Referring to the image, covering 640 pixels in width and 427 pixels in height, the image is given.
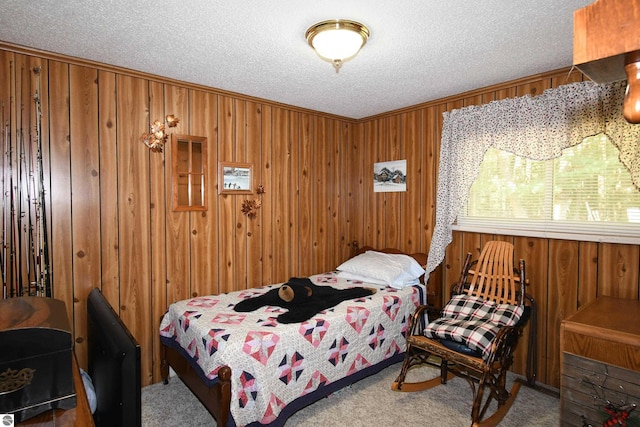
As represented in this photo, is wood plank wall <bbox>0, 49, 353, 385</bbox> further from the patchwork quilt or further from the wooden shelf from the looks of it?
the wooden shelf

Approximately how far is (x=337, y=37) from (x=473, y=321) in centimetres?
226

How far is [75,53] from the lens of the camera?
2473mm

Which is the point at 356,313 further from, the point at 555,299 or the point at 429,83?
the point at 429,83

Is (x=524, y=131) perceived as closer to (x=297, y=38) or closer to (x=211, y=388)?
(x=297, y=38)

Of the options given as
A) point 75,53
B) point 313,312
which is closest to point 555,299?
point 313,312

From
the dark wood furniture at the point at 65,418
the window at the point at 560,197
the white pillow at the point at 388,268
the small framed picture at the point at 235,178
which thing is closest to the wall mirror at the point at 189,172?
the small framed picture at the point at 235,178

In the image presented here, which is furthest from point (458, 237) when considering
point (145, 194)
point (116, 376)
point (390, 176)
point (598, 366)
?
point (116, 376)

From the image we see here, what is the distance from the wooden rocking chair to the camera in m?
2.35

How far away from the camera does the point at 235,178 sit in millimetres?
3412

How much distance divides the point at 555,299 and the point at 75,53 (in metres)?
4.15

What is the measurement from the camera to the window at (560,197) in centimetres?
252

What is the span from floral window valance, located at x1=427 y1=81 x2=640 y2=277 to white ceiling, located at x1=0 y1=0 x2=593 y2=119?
257 millimetres

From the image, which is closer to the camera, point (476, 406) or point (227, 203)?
point (476, 406)

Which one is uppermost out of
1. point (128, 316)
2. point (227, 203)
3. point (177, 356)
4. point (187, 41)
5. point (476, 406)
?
point (187, 41)
